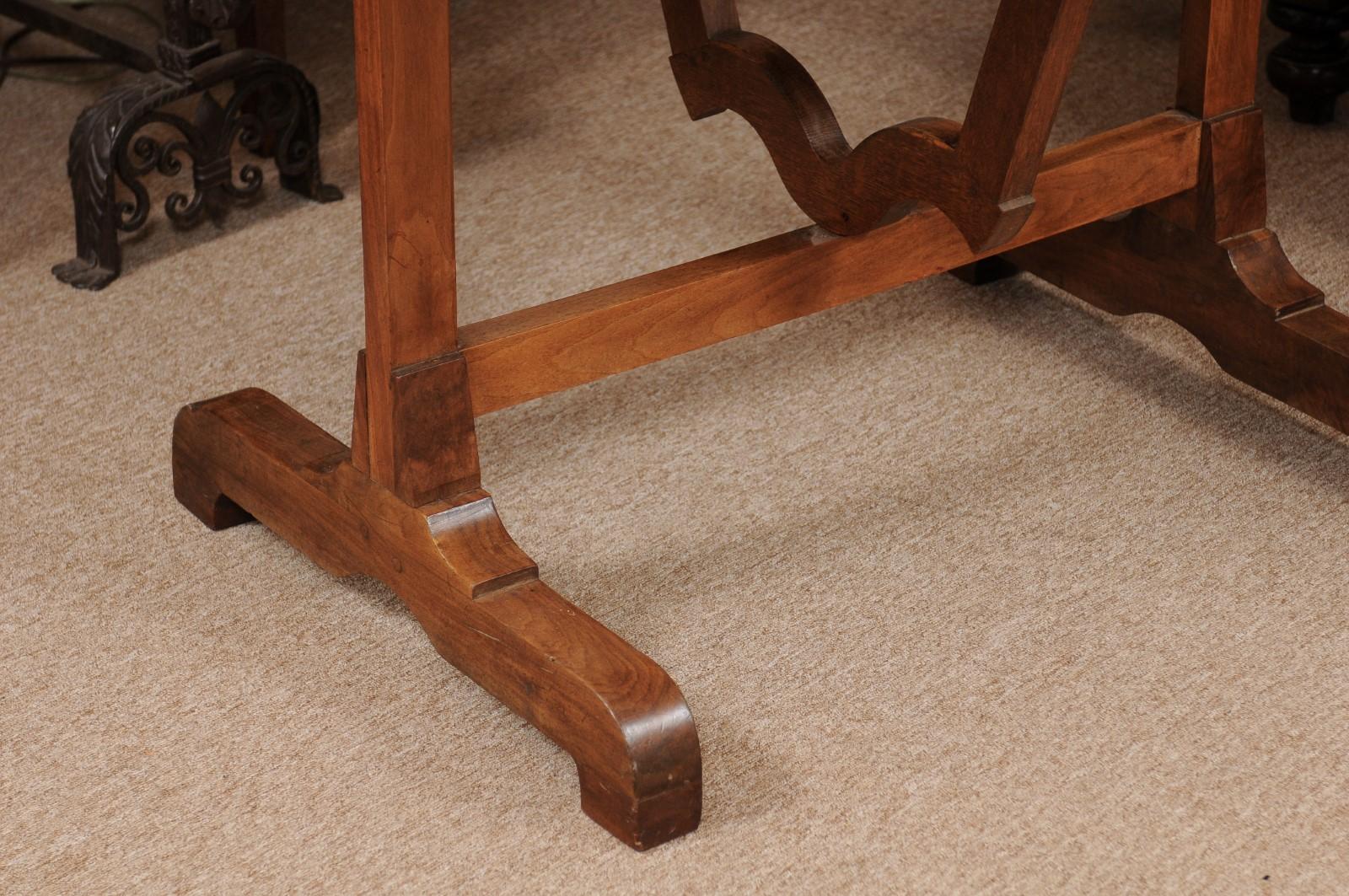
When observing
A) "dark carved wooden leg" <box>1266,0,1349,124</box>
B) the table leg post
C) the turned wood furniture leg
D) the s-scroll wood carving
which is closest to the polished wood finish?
the turned wood furniture leg

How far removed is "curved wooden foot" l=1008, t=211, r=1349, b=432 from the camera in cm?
143

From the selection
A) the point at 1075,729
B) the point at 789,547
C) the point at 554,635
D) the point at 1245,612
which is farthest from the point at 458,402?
the point at 1245,612

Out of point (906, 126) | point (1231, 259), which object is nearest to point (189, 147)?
point (906, 126)

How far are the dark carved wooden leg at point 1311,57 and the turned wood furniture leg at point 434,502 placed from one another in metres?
1.28

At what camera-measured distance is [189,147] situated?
1.84 meters

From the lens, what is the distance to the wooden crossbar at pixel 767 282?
3.96 ft

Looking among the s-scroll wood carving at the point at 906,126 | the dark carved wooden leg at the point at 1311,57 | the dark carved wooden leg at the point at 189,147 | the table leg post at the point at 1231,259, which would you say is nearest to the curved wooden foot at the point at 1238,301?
the table leg post at the point at 1231,259

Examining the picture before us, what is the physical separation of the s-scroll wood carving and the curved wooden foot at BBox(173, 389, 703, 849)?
36 centimetres

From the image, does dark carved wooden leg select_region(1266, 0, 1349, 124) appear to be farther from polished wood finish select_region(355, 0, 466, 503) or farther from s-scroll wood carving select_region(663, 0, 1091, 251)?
polished wood finish select_region(355, 0, 466, 503)

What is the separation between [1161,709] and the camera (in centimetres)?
117

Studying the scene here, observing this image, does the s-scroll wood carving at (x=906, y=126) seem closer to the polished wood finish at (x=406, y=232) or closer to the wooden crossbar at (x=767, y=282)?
the wooden crossbar at (x=767, y=282)

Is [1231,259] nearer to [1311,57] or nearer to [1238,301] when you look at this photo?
[1238,301]

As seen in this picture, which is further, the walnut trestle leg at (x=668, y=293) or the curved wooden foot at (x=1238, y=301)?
the curved wooden foot at (x=1238, y=301)

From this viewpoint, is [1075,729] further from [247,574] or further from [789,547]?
[247,574]
